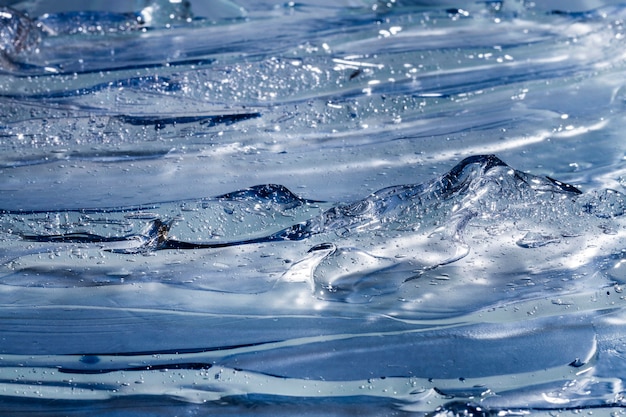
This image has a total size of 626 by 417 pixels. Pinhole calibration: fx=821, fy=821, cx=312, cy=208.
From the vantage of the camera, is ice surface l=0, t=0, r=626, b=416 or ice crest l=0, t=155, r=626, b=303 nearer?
ice surface l=0, t=0, r=626, b=416

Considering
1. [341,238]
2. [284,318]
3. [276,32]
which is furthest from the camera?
[276,32]

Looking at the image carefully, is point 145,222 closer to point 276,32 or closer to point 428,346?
point 428,346

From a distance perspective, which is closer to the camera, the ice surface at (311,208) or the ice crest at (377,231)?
the ice surface at (311,208)

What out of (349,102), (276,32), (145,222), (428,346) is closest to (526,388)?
(428,346)

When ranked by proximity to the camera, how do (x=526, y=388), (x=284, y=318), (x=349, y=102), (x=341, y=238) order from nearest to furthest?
(x=526, y=388) → (x=284, y=318) → (x=341, y=238) → (x=349, y=102)

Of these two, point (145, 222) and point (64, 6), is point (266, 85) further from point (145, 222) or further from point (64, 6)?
point (64, 6)

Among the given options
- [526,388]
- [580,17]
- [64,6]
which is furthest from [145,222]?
[580,17]

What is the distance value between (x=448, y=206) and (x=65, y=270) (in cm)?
62

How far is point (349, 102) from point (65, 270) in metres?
0.68

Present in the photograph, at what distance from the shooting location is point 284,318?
1.17 m

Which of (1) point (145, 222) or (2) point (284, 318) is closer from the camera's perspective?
(2) point (284, 318)

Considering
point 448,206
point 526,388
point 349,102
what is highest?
point 349,102

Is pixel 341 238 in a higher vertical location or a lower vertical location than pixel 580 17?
lower

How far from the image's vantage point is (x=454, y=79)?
1752 mm
